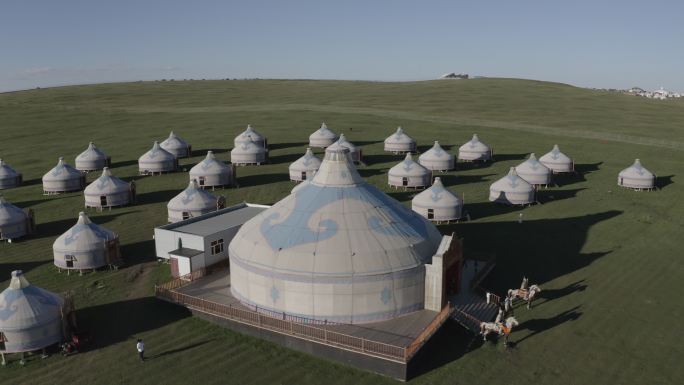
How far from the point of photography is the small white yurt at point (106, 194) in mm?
62562

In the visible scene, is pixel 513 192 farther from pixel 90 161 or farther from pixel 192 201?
pixel 90 161

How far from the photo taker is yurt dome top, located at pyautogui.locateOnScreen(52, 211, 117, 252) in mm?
42562

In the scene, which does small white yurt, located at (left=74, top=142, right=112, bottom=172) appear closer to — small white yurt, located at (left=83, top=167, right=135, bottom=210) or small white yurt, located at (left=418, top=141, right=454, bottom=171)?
small white yurt, located at (left=83, top=167, right=135, bottom=210)

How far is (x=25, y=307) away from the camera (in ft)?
99.6

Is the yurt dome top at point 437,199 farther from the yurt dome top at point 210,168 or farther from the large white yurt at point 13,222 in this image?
the large white yurt at point 13,222

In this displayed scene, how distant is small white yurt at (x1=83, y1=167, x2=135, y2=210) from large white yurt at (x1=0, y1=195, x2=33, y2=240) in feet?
31.6

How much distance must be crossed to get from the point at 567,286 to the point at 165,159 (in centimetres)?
6012

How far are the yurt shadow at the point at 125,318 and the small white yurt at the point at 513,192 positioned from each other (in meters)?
40.3

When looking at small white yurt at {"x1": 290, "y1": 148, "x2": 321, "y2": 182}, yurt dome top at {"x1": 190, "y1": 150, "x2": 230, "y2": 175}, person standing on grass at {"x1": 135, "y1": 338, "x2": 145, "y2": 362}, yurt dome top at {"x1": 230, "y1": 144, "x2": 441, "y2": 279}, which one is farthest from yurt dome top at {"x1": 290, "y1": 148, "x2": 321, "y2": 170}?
person standing on grass at {"x1": 135, "y1": 338, "x2": 145, "y2": 362}

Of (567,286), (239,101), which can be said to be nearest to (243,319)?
(567,286)

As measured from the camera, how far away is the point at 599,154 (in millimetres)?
93188

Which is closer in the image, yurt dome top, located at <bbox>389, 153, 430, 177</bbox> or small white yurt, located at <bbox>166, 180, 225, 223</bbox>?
small white yurt, located at <bbox>166, 180, 225, 223</bbox>

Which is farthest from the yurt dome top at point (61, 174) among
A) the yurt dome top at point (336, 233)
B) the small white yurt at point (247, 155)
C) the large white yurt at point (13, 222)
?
the yurt dome top at point (336, 233)

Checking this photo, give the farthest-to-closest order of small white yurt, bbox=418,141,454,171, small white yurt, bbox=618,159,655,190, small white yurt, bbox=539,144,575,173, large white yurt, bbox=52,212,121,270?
1. small white yurt, bbox=418,141,454,171
2. small white yurt, bbox=539,144,575,173
3. small white yurt, bbox=618,159,655,190
4. large white yurt, bbox=52,212,121,270
